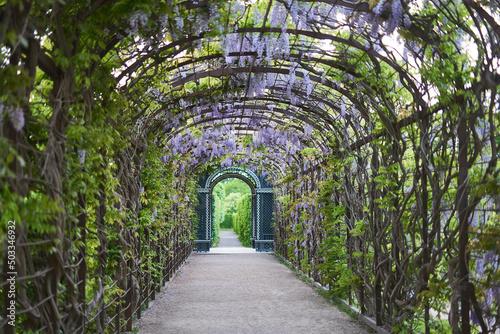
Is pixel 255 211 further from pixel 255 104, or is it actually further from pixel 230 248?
pixel 255 104

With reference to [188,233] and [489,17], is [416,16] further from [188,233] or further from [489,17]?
[188,233]

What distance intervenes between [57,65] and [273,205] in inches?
533

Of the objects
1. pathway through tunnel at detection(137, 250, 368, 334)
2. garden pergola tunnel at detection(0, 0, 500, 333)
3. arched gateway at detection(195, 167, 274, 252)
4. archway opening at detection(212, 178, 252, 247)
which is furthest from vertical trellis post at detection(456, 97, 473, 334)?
archway opening at detection(212, 178, 252, 247)

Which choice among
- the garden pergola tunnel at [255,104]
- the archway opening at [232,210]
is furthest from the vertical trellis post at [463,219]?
the archway opening at [232,210]

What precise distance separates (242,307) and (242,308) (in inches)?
2.6

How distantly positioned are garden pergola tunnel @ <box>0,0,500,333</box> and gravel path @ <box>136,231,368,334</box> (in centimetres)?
36

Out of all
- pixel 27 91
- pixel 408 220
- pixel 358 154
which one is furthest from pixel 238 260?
pixel 27 91

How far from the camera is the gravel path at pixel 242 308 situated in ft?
16.0

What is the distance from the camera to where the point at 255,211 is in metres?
16.2

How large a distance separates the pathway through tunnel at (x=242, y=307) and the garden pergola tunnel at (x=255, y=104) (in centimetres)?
37

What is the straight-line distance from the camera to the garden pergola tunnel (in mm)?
2129

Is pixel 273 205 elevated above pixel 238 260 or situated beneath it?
elevated above

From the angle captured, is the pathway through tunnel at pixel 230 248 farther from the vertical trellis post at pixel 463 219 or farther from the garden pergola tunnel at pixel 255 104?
the vertical trellis post at pixel 463 219

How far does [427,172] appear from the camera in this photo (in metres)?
3.57
